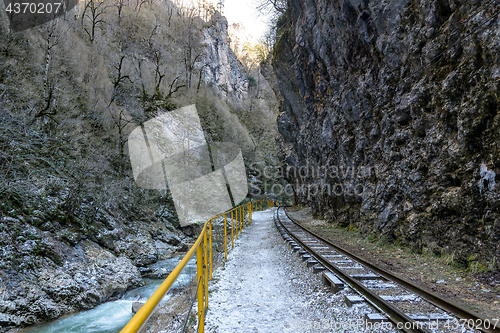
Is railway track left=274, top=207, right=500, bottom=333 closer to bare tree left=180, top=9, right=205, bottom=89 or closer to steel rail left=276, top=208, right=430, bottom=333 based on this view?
steel rail left=276, top=208, right=430, bottom=333

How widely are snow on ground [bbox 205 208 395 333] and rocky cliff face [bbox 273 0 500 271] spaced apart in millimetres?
3282

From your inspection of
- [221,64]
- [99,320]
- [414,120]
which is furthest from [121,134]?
[221,64]

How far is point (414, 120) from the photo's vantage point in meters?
7.89

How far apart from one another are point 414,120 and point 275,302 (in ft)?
21.8

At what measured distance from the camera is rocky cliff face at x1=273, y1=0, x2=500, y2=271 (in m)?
5.57

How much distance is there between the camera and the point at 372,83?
10617mm

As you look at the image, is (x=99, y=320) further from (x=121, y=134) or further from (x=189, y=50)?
(x=189, y=50)

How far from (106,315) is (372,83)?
39.8 feet

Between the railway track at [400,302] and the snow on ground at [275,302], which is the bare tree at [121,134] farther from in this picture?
the railway track at [400,302]

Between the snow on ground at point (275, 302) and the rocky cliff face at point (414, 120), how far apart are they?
3.28 metres

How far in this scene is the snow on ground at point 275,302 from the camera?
3.79 meters

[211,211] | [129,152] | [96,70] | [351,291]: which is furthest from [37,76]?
[351,291]

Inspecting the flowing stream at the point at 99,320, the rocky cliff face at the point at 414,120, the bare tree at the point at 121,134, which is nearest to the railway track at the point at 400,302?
the rocky cliff face at the point at 414,120

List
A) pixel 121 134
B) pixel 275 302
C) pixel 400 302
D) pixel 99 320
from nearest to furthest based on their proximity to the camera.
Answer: pixel 400 302
pixel 275 302
pixel 99 320
pixel 121 134
